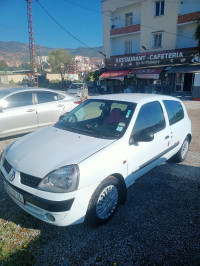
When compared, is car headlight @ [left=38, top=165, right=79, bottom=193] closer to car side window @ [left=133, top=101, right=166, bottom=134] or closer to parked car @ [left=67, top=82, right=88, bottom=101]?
car side window @ [left=133, top=101, right=166, bottom=134]

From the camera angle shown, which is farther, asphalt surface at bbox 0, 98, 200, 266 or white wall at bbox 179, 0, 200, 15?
white wall at bbox 179, 0, 200, 15

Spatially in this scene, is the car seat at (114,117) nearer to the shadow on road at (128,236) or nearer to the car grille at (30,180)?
the shadow on road at (128,236)

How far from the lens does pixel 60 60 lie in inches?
1876

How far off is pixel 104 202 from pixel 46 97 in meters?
4.66

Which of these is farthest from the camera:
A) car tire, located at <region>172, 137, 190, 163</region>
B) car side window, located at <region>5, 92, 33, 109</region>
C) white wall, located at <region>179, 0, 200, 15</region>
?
white wall, located at <region>179, 0, 200, 15</region>

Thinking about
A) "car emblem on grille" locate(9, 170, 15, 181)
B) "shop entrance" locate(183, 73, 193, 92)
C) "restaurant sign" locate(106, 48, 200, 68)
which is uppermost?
"restaurant sign" locate(106, 48, 200, 68)

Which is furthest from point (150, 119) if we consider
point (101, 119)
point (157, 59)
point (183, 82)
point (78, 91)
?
point (183, 82)

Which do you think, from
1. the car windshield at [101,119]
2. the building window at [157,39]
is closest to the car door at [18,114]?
the car windshield at [101,119]

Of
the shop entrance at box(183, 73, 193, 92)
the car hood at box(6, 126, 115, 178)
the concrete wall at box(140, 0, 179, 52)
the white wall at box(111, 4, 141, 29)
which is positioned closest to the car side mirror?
the car hood at box(6, 126, 115, 178)

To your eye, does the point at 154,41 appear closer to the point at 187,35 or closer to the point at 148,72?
the point at 187,35

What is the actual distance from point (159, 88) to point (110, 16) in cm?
1337

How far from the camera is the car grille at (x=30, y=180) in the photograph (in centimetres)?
226

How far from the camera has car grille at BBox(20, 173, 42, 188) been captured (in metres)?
2.26

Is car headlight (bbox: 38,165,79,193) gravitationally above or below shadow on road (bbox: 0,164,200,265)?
above
